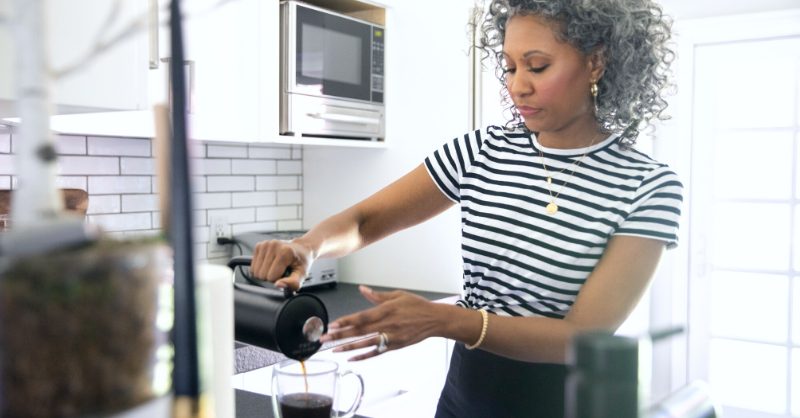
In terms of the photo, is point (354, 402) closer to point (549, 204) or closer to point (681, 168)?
point (549, 204)

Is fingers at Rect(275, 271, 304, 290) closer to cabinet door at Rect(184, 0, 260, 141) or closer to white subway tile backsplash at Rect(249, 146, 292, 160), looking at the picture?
cabinet door at Rect(184, 0, 260, 141)

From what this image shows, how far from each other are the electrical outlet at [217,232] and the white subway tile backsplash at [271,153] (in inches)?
12.5

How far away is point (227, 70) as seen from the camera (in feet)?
9.11

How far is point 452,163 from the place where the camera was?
1.66 metres

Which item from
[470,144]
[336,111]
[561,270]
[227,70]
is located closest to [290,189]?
[336,111]

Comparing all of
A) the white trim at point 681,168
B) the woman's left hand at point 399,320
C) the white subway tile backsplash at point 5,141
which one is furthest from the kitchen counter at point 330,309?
the white trim at point 681,168

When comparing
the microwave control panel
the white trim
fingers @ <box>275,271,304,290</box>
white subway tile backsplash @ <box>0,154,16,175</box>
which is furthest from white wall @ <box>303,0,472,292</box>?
fingers @ <box>275,271,304,290</box>

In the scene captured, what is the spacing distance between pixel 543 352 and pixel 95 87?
845 millimetres

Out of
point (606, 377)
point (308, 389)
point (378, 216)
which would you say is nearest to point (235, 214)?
point (378, 216)

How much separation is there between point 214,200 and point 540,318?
2.07 m

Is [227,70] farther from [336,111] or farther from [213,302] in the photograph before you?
[213,302]

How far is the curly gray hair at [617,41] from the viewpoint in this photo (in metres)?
1.48

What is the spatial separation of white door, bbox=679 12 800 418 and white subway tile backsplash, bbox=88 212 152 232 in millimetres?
2478

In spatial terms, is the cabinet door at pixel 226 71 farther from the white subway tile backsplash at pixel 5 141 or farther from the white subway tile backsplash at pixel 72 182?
the white subway tile backsplash at pixel 5 141
